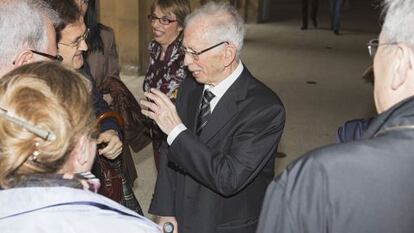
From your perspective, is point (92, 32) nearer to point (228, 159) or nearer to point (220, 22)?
point (220, 22)

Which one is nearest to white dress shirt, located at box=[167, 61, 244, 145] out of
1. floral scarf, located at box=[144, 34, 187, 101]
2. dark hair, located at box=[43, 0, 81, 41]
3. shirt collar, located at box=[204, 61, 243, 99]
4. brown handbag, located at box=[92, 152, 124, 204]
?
shirt collar, located at box=[204, 61, 243, 99]

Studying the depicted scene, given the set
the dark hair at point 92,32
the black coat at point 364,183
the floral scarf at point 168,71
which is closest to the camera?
the black coat at point 364,183

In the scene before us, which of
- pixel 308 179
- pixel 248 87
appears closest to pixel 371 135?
pixel 308 179

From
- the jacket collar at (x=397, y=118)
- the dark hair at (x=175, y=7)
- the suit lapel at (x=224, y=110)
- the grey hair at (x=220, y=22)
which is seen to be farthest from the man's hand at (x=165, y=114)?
the dark hair at (x=175, y=7)

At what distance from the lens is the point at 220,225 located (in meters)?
2.53

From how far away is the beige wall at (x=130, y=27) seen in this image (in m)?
8.64

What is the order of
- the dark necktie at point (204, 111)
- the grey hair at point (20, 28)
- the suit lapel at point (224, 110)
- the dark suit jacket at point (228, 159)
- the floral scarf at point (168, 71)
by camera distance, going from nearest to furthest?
the grey hair at point (20, 28)
the dark suit jacket at point (228, 159)
the suit lapel at point (224, 110)
the dark necktie at point (204, 111)
the floral scarf at point (168, 71)

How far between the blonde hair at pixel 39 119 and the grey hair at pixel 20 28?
615mm

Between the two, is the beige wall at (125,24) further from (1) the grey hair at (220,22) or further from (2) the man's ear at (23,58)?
(2) the man's ear at (23,58)

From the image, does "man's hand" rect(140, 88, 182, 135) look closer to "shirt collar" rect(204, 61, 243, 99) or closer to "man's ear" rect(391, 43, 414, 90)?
"shirt collar" rect(204, 61, 243, 99)

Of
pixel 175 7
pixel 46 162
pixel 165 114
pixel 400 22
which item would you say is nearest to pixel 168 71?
pixel 175 7

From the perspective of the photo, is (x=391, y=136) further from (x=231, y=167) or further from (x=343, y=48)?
(x=343, y=48)

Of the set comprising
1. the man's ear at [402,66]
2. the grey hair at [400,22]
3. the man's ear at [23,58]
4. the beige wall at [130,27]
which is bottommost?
the beige wall at [130,27]

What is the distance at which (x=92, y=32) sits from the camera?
3.88 metres
